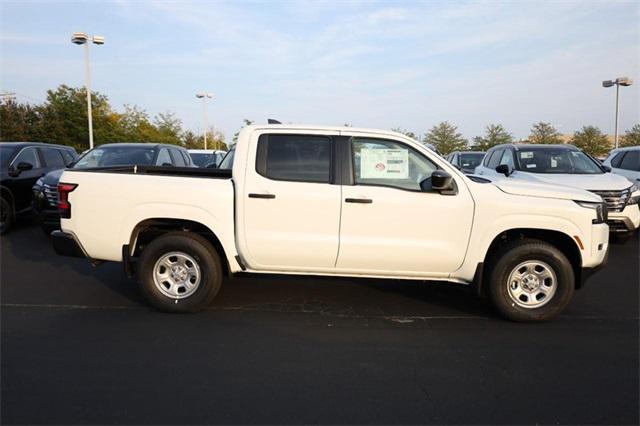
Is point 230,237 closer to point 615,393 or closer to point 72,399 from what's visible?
point 72,399

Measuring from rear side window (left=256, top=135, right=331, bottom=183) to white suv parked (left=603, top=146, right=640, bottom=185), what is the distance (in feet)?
27.9

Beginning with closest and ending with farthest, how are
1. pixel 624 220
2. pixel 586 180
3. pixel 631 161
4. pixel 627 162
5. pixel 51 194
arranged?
pixel 624 220
pixel 51 194
pixel 586 180
pixel 631 161
pixel 627 162

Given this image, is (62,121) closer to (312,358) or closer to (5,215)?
(5,215)

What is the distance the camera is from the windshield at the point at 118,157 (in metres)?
8.97

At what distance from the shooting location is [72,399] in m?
3.16

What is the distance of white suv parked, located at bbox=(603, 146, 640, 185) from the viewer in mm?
10121

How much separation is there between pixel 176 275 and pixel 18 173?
6385mm

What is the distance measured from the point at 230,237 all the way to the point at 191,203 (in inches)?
21.1

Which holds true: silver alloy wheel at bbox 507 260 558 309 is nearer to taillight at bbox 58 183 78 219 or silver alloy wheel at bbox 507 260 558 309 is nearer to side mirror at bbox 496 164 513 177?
side mirror at bbox 496 164 513 177

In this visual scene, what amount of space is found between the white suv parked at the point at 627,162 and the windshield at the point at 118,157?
34.4ft

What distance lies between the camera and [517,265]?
15.1 feet

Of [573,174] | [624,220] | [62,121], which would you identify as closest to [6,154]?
[573,174]

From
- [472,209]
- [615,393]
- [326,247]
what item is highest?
[472,209]

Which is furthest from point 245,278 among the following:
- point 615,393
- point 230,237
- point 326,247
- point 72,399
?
point 615,393
